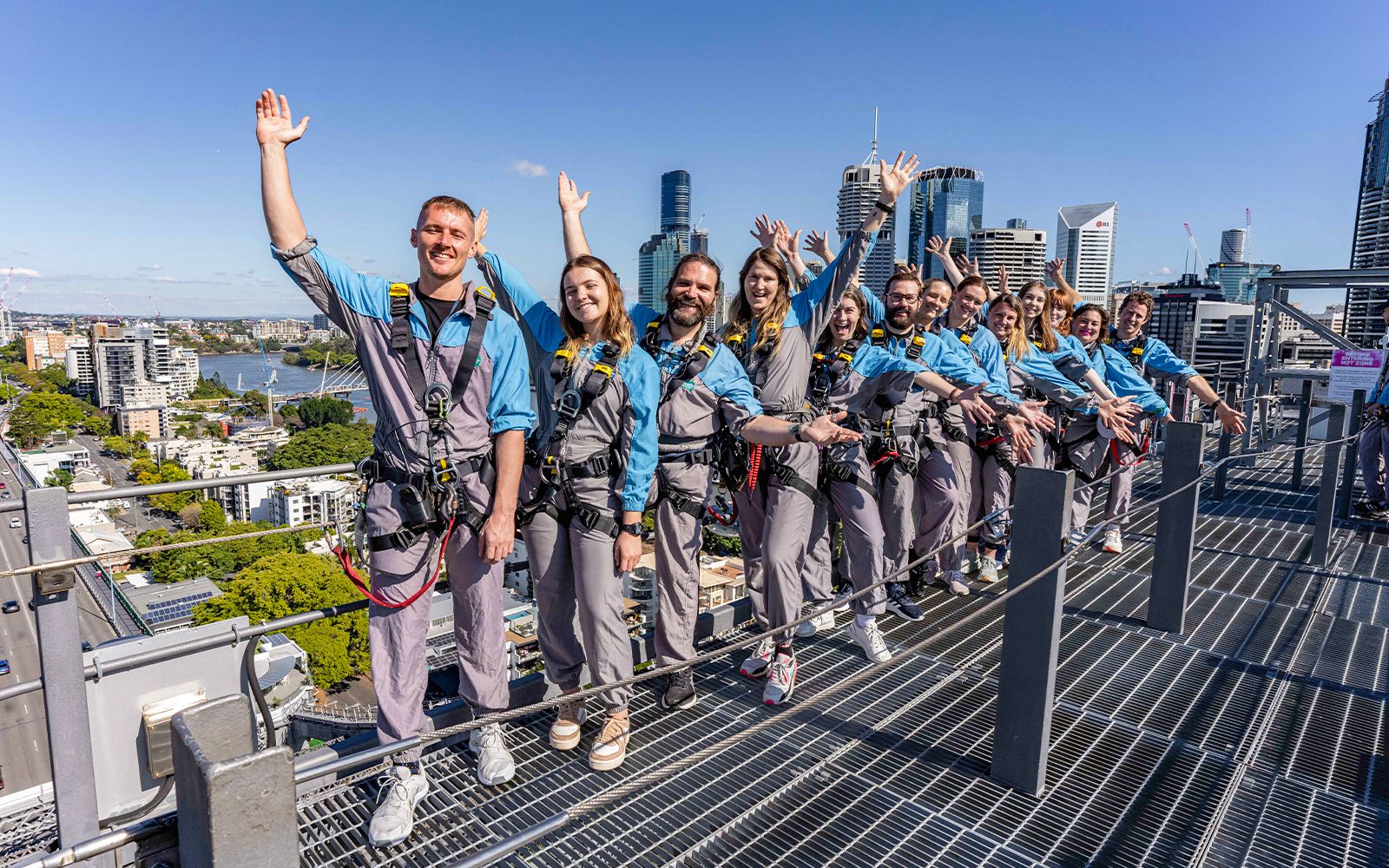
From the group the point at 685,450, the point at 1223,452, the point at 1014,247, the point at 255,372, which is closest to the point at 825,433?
the point at 685,450

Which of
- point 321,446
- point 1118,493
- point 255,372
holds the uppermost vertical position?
point 1118,493

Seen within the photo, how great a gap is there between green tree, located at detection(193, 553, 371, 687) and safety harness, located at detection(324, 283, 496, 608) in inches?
1066

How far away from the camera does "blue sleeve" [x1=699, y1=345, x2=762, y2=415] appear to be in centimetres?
376

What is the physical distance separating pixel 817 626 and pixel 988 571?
182 cm

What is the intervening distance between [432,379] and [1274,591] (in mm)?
6140

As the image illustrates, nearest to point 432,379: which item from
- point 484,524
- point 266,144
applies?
point 484,524

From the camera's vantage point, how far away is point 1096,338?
6594 mm

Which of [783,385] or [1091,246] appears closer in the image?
[783,385]

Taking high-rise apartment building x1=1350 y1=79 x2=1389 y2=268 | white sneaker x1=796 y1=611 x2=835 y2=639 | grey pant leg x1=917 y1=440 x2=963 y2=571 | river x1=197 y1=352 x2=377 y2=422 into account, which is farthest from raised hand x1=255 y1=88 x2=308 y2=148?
river x1=197 y1=352 x2=377 y2=422

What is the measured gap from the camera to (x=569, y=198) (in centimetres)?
416

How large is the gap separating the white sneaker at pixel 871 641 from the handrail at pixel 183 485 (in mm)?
2905

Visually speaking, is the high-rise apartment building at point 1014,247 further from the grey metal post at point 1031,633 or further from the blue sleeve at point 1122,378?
the grey metal post at point 1031,633

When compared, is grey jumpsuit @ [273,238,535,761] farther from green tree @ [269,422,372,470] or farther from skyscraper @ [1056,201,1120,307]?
skyscraper @ [1056,201,1120,307]

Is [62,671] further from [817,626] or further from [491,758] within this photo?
[817,626]
